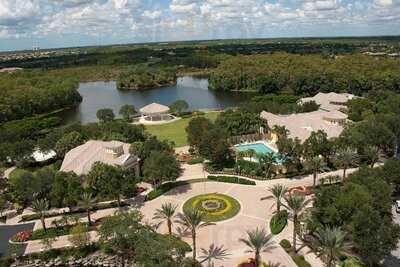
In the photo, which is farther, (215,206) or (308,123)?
(308,123)

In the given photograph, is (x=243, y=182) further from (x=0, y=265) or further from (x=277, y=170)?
(x=0, y=265)

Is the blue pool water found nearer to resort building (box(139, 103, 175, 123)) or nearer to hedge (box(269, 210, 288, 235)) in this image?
hedge (box(269, 210, 288, 235))

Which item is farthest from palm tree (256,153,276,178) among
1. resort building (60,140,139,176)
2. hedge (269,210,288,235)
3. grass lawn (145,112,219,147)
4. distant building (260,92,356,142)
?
grass lawn (145,112,219,147)

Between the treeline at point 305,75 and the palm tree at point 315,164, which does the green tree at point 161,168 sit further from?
the treeline at point 305,75

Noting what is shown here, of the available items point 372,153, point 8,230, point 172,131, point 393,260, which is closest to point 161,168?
point 8,230

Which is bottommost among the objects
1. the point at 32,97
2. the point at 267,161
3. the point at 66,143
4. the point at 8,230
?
the point at 8,230

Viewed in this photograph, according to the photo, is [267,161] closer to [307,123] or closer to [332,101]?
[307,123]
